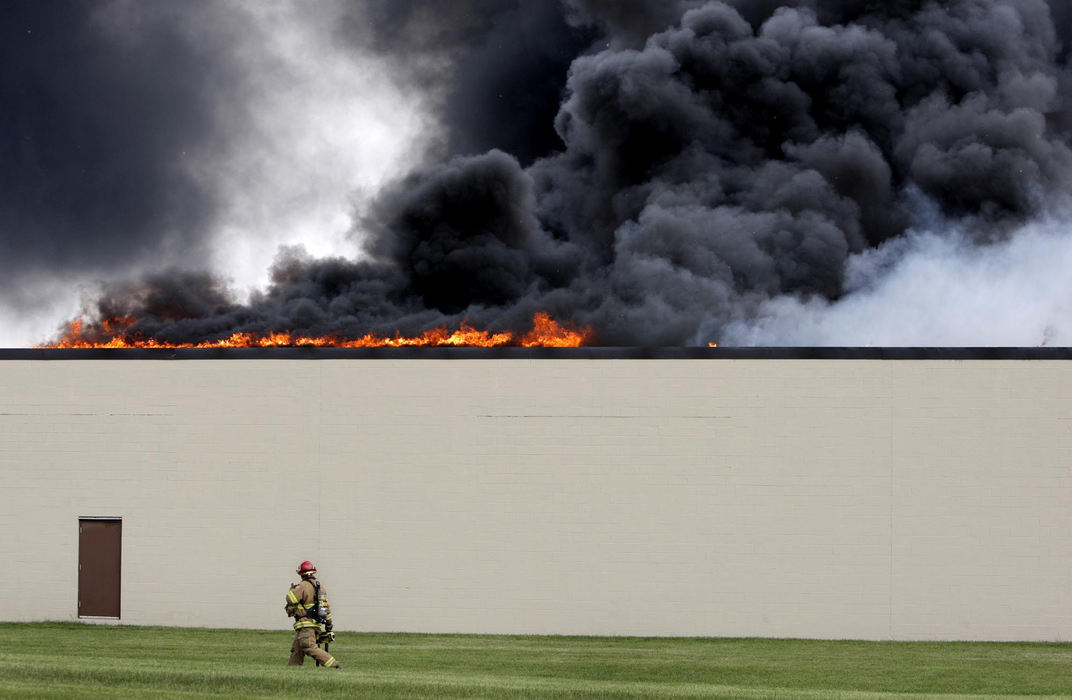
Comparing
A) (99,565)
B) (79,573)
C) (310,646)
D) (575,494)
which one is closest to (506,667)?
(310,646)

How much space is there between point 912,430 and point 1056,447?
247 centimetres

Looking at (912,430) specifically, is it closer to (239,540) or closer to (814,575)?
(814,575)

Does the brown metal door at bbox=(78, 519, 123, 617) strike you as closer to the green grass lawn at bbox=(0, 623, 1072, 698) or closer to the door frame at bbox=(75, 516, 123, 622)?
the door frame at bbox=(75, 516, 123, 622)

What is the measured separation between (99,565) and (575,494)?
906 centimetres

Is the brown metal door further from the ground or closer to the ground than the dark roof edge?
closer to the ground

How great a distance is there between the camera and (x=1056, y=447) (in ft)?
72.3

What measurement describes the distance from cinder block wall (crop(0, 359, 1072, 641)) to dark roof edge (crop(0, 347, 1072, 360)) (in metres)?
0.15

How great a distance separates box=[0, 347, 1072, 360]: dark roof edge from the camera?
873 inches

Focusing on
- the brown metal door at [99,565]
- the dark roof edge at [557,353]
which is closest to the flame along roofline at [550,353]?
the dark roof edge at [557,353]

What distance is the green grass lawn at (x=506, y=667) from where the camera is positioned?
14.9 meters

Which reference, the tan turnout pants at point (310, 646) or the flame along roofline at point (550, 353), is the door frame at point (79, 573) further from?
the tan turnout pants at point (310, 646)

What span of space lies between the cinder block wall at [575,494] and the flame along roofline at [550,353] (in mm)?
Result: 155

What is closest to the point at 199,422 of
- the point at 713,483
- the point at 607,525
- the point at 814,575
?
the point at 607,525

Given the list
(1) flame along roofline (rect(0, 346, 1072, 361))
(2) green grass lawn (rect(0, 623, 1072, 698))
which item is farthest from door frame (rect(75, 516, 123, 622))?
(1) flame along roofline (rect(0, 346, 1072, 361))
